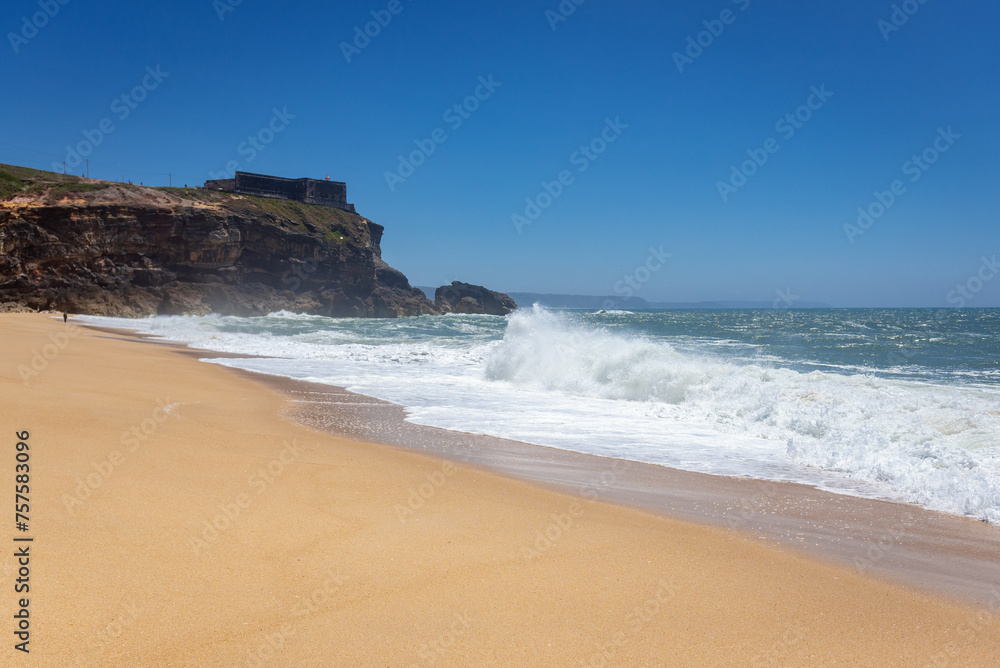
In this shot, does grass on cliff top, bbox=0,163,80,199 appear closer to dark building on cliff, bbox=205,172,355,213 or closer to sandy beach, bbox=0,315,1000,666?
dark building on cliff, bbox=205,172,355,213

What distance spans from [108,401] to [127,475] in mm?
3538

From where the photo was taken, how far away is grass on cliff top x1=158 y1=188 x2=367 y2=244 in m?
53.0

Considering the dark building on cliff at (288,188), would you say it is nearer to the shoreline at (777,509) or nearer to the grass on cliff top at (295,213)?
the grass on cliff top at (295,213)

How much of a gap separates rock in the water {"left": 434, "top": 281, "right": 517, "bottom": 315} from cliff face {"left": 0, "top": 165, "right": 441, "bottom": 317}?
57.8 ft

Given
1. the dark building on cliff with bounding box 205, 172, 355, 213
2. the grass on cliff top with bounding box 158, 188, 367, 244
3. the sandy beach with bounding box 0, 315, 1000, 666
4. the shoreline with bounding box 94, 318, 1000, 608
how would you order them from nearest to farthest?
the sandy beach with bounding box 0, 315, 1000, 666 < the shoreline with bounding box 94, 318, 1000, 608 < the grass on cliff top with bounding box 158, 188, 367, 244 < the dark building on cliff with bounding box 205, 172, 355, 213

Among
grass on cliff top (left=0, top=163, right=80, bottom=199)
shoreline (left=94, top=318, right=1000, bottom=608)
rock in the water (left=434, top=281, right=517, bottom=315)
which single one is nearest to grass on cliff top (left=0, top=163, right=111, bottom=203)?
grass on cliff top (left=0, top=163, right=80, bottom=199)

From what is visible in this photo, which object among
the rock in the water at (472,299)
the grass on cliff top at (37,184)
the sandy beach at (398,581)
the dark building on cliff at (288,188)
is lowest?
the sandy beach at (398,581)

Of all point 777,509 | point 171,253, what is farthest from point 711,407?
point 171,253

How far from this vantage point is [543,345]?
14.1 meters

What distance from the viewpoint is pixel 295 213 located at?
5938 cm

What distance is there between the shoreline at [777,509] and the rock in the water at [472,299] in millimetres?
73053

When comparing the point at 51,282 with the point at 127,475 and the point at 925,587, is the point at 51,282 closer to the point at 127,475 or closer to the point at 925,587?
the point at 127,475

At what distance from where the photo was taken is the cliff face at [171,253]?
40281 mm

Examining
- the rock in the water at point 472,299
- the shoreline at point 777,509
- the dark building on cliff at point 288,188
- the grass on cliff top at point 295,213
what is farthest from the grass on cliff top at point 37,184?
the shoreline at point 777,509
